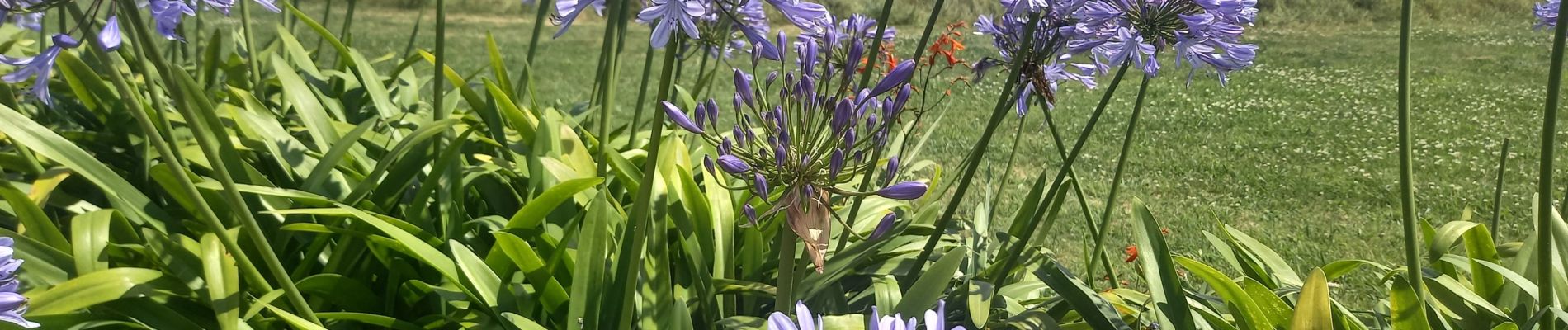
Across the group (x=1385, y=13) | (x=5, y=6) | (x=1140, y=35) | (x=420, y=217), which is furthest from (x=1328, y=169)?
(x=1385, y=13)

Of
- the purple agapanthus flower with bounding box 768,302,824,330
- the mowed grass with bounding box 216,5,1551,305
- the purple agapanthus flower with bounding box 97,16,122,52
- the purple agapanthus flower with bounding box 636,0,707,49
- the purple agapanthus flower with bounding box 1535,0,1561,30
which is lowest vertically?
the mowed grass with bounding box 216,5,1551,305

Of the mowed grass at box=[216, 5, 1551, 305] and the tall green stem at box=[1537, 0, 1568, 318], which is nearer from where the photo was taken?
the tall green stem at box=[1537, 0, 1568, 318]

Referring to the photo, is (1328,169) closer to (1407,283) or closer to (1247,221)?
(1247,221)

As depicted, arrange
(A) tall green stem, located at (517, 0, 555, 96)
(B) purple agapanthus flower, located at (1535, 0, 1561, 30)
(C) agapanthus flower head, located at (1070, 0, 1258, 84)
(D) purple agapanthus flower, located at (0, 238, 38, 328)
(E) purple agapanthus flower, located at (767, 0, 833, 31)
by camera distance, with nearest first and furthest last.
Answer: (D) purple agapanthus flower, located at (0, 238, 38, 328), (E) purple agapanthus flower, located at (767, 0, 833, 31), (C) agapanthus flower head, located at (1070, 0, 1258, 84), (B) purple agapanthus flower, located at (1535, 0, 1561, 30), (A) tall green stem, located at (517, 0, 555, 96)

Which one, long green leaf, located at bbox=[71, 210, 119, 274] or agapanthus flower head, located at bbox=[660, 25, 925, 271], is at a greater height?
agapanthus flower head, located at bbox=[660, 25, 925, 271]

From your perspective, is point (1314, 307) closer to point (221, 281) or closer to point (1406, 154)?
point (1406, 154)

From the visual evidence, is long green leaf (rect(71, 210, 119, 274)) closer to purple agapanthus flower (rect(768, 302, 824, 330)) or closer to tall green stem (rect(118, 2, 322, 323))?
tall green stem (rect(118, 2, 322, 323))

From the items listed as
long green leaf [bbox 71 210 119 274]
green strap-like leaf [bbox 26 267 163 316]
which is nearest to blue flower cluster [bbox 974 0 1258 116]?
green strap-like leaf [bbox 26 267 163 316]

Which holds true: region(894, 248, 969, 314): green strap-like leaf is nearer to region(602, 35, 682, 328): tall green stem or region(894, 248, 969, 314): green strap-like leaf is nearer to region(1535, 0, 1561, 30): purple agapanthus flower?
region(602, 35, 682, 328): tall green stem

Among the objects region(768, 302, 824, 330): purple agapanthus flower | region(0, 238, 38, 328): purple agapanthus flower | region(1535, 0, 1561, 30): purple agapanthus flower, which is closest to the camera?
Answer: region(768, 302, 824, 330): purple agapanthus flower
